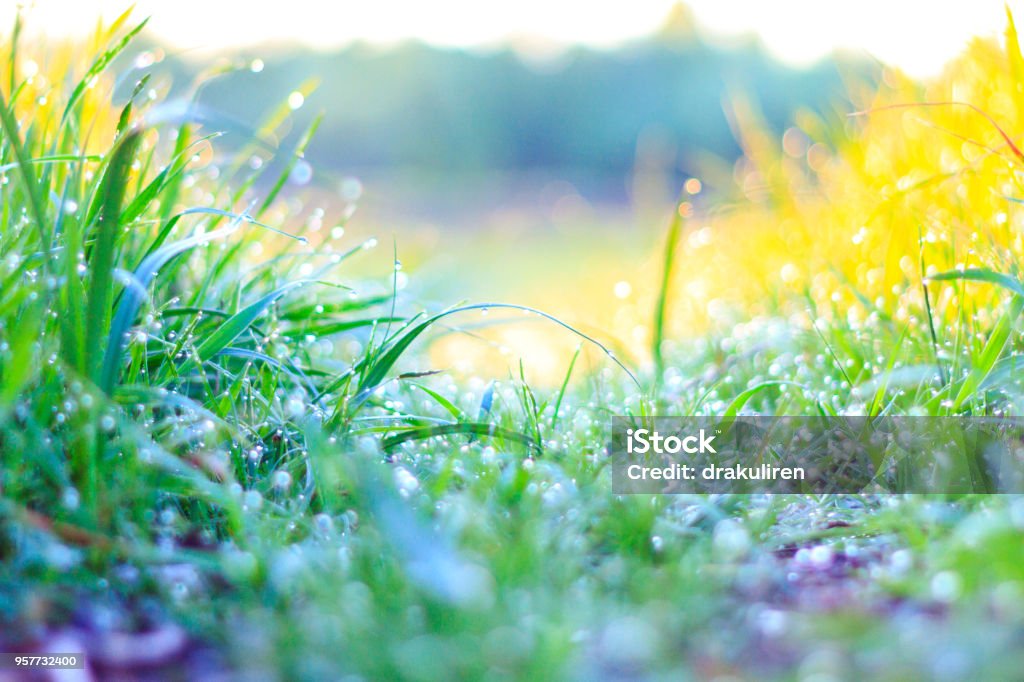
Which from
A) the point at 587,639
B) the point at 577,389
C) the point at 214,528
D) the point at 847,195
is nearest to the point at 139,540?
the point at 214,528

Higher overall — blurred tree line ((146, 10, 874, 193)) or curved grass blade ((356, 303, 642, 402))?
blurred tree line ((146, 10, 874, 193))

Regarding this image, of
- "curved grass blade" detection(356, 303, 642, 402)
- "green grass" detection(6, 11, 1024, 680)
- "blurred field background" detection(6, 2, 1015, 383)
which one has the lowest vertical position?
"green grass" detection(6, 11, 1024, 680)

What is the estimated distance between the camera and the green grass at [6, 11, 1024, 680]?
2.81ft

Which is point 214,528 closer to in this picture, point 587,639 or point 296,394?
point 296,394

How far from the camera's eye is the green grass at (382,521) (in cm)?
86

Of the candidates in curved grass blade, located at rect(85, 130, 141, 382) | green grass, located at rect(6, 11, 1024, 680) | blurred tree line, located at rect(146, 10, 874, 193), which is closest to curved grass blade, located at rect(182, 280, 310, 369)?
green grass, located at rect(6, 11, 1024, 680)

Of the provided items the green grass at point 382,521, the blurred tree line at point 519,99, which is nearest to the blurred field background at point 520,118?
the blurred tree line at point 519,99

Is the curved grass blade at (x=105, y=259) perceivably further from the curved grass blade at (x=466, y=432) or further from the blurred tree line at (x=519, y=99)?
the blurred tree line at (x=519, y=99)

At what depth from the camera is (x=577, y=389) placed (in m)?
1.77

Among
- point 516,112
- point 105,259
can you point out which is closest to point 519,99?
point 516,112

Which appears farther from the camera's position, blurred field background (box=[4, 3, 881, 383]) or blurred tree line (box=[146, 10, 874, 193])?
blurred tree line (box=[146, 10, 874, 193])

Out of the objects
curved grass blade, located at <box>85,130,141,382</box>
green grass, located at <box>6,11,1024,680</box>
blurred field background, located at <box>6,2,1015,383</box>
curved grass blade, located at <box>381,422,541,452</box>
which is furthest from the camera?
blurred field background, located at <box>6,2,1015,383</box>

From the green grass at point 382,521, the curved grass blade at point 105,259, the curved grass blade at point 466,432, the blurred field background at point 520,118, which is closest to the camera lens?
the green grass at point 382,521

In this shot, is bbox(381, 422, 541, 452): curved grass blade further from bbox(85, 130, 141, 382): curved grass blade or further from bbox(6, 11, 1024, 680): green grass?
bbox(85, 130, 141, 382): curved grass blade
